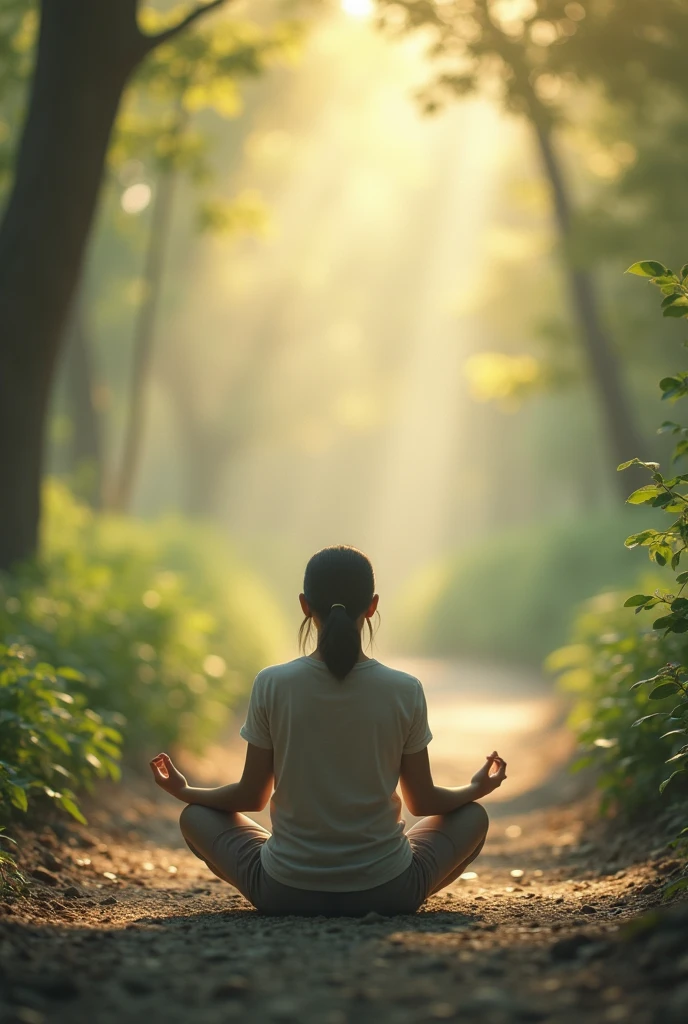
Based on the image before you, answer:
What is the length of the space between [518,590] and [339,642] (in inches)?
707

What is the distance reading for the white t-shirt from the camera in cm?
396

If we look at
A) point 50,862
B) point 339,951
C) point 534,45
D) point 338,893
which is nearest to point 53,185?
point 50,862

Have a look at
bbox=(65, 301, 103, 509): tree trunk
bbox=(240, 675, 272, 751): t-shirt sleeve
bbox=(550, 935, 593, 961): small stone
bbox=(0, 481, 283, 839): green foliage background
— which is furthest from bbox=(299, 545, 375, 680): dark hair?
bbox=(65, 301, 103, 509): tree trunk

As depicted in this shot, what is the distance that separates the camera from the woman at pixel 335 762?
3.94 metres

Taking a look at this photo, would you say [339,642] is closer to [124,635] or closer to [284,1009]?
[284,1009]

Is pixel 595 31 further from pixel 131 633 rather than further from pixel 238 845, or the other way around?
pixel 238 845

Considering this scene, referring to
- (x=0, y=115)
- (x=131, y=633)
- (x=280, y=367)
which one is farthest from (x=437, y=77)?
(x=280, y=367)

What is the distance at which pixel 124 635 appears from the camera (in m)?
8.58

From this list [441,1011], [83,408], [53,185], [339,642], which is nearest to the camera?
[441,1011]

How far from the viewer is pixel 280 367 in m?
37.3

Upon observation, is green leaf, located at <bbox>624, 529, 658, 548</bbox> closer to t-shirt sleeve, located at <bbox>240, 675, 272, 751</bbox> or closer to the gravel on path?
the gravel on path

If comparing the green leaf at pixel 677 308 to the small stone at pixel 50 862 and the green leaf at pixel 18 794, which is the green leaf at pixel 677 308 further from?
the small stone at pixel 50 862

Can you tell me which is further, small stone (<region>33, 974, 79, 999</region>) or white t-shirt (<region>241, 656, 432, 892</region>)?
white t-shirt (<region>241, 656, 432, 892</region>)

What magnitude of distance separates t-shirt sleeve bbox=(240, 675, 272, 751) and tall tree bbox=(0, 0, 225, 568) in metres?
4.91
